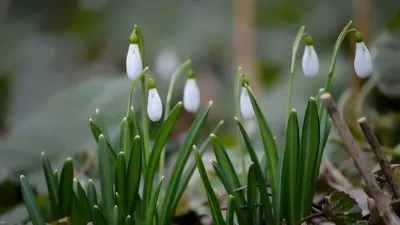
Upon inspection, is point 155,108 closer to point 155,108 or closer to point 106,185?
point 155,108

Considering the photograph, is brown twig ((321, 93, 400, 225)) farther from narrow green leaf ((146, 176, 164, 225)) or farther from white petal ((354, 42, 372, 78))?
narrow green leaf ((146, 176, 164, 225))

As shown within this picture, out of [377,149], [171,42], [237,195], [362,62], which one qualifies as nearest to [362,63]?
[362,62]

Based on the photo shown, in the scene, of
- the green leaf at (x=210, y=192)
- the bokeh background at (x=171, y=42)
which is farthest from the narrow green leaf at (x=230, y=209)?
the bokeh background at (x=171, y=42)

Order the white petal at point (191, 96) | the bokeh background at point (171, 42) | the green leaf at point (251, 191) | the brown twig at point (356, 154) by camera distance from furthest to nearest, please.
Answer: the bokeh background at point (171, 42)
the white petal at point (191, 96)
the green leaf at point (251, 191)
the brown twig at point (356, 154)

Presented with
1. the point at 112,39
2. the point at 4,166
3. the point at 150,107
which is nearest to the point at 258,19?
the point at 112,39

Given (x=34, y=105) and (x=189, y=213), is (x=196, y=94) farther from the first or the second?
(x=34, y=105)

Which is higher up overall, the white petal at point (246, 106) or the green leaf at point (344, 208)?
the white petal at point (246, 106)

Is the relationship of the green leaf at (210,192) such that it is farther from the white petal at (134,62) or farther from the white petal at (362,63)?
the white petal at (362,63)
